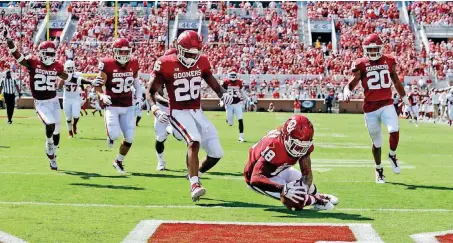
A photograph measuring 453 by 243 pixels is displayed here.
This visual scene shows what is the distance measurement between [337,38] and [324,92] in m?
6.61

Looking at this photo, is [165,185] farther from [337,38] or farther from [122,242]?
[337,38]

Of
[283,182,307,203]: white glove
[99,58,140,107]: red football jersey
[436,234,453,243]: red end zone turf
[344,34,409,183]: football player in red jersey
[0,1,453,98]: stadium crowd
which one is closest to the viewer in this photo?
[436,234,453,243]: red end zone turf

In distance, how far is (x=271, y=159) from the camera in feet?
21.7

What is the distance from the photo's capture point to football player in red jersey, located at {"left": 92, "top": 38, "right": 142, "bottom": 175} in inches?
406

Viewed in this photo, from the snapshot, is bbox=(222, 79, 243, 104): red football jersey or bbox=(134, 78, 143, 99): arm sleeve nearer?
bbox=(134, 78, 143, 99): arm sleeve

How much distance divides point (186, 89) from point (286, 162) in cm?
181

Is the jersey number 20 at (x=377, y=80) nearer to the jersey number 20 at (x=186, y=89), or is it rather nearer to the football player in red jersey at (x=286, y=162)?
the jersey number 20 at (x=186, y=89)

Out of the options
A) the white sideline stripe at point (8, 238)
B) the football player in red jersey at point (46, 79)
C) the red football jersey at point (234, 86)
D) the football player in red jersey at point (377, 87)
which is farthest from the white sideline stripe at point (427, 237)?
the red football jersey at point (234, 86)

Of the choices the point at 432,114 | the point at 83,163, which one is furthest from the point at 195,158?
the point at 432,114

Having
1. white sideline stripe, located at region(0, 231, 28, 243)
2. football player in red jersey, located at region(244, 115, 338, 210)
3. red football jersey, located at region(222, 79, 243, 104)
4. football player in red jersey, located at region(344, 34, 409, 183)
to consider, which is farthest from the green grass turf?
red football jersey, located at region(222, 79, 243, 104)

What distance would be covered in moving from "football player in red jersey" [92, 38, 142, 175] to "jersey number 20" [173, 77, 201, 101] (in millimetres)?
2534

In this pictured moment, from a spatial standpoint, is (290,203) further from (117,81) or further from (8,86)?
(8,86)

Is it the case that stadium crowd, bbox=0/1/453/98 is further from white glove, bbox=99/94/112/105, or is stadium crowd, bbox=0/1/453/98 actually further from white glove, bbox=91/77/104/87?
white glove, bbox=99/94/112/105

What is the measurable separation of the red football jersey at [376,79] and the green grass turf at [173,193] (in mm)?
1048
